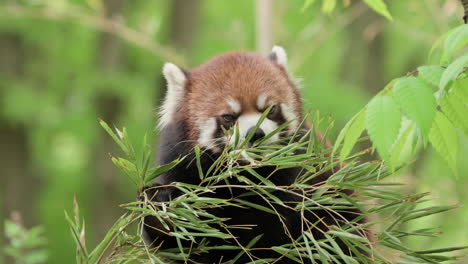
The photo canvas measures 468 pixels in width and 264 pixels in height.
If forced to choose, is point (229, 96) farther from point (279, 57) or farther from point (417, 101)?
point (417, 101)

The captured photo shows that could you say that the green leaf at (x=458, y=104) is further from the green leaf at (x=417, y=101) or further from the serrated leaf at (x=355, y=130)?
the serrated leaf at (x=355, y=130)

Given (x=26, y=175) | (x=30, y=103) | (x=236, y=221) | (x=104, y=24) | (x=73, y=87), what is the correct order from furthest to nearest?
(x=26, y=175) < (x=73, y=87) < (x=30, y=103) < (x=104, y=24) < (x=236, y=221)

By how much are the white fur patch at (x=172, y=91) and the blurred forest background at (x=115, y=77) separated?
3.62 metres

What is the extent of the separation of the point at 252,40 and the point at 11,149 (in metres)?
4.73

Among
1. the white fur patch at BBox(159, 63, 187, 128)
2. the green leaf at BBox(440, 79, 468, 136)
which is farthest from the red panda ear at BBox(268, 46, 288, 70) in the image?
the green leaf at BBox(440, 79, 468, 136)

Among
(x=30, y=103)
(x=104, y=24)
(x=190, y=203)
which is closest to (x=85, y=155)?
(x=30, y=103)

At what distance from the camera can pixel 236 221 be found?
3.24 m

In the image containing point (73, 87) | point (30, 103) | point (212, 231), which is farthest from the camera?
point (73, 87)

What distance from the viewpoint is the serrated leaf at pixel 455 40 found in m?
1.99

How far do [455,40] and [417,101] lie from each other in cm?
23

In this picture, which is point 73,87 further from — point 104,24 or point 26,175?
point 104,24

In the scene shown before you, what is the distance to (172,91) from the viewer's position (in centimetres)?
390

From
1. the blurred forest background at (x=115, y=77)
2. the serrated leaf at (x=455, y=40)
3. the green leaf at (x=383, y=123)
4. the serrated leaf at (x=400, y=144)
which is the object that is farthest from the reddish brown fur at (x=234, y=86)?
the blurred forest background at (x=115, y=77)

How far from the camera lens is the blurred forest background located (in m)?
8.19
